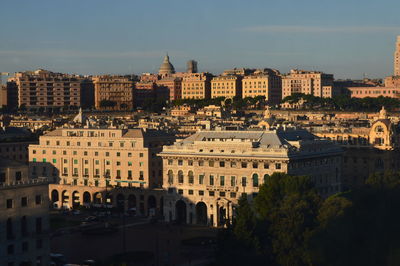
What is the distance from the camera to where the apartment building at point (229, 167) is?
7525cm

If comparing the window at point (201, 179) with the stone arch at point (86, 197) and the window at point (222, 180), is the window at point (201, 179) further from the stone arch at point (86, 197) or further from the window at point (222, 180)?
the stone arch at point (86, 197)

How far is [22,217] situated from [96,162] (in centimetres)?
3793

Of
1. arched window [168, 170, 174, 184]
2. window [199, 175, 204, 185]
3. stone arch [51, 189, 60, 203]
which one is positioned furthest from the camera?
stone arch [51, 189, 60, 203]

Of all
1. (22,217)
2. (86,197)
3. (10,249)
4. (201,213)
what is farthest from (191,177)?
(10,249)

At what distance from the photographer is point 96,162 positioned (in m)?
92.6

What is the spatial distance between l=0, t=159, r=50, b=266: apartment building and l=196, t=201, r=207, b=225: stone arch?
2443 cm

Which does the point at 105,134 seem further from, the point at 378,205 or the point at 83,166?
the point at 378,205

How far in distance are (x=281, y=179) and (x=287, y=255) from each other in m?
10.5

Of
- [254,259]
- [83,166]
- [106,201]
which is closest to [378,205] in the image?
[254,259]

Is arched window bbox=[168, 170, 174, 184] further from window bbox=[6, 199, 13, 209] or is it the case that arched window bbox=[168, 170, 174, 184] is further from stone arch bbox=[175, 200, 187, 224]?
window bbox=[6, 199, 13, 209]

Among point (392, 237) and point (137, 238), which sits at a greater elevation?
point (392, 237)

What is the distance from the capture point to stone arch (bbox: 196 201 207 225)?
7875 centimetres

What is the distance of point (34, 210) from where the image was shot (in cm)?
5556

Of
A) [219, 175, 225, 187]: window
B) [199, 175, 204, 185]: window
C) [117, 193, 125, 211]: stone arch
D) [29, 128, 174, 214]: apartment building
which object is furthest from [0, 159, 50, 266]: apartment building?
[117, 193, 125, 211]: stone arch
